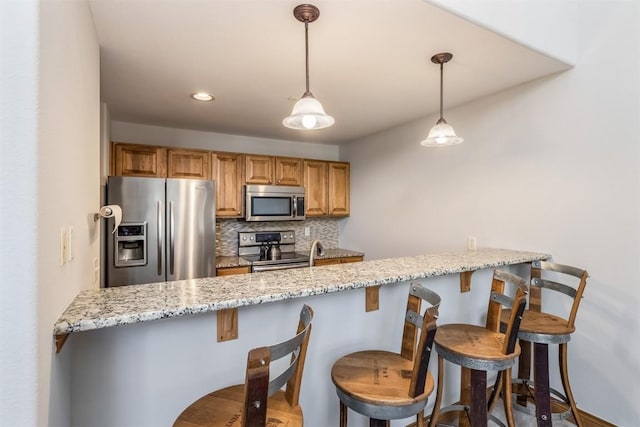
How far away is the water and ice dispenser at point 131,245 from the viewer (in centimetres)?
270

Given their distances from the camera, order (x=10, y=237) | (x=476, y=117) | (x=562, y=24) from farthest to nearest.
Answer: (x=476, y=117) → (x=562, y=24) → (x=10, y=237)

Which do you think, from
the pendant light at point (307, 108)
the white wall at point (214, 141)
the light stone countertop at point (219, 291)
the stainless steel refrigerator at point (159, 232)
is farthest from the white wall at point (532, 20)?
the white wall at point (214, 141)

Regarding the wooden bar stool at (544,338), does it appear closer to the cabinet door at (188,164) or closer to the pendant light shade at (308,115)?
the pendant light shade at (308,115)

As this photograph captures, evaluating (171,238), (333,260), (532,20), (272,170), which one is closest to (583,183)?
(532,20)

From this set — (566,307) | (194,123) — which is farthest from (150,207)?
(566,307)

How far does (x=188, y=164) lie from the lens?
3395 mm

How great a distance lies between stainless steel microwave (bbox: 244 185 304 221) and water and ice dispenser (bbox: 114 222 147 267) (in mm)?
1110

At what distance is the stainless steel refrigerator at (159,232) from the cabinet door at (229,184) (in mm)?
437

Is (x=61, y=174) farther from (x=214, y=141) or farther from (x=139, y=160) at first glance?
(x=214, y=141)

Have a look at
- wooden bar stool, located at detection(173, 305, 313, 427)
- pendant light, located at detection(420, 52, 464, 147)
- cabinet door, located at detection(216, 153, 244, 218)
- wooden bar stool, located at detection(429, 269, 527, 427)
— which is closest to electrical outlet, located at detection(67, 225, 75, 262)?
wooden bar stool, located at detection(173, 305, 313, 427)

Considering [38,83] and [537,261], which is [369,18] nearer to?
[38,83]

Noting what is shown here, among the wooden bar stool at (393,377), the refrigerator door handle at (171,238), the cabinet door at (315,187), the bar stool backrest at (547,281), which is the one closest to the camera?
the wooden bar stool at (393,377)

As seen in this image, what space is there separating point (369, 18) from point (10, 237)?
1652 mm

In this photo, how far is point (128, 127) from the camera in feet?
11.2
